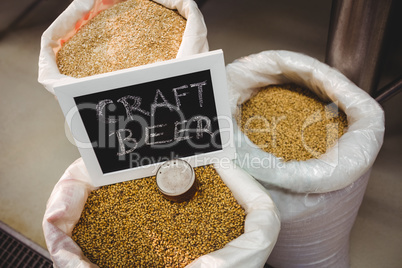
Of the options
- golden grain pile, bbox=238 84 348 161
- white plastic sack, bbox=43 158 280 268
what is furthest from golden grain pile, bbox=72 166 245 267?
golden grain pile, bbox=238 84 348 161

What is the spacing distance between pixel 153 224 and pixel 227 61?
4.34ft

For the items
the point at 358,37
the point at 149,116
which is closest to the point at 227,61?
the point at 358,37

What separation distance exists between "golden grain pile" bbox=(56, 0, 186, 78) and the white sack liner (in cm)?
29

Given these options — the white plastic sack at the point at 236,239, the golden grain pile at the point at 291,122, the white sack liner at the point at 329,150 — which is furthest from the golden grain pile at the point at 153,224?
the golden grain pile at the point at 291,122

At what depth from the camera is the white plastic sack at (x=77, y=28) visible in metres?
1.11

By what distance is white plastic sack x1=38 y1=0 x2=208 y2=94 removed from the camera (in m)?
1.11

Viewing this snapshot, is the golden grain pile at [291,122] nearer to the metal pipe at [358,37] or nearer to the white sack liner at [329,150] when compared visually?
the white sack liner at [329,150]

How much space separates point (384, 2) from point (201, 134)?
0.80 m

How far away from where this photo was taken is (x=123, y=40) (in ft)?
3.95

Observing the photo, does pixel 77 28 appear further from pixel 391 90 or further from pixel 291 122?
pixel 391 90

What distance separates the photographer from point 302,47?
7.12ft

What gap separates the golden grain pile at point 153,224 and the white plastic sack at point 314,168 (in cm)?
16

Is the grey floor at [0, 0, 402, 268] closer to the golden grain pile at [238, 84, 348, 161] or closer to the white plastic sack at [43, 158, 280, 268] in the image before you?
the golden grain pile at [238, 84, 348, 161]

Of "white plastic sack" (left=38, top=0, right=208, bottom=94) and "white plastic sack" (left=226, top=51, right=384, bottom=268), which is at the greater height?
"white plastic sack" (left=38, top=0, right=208, bottom=94)
